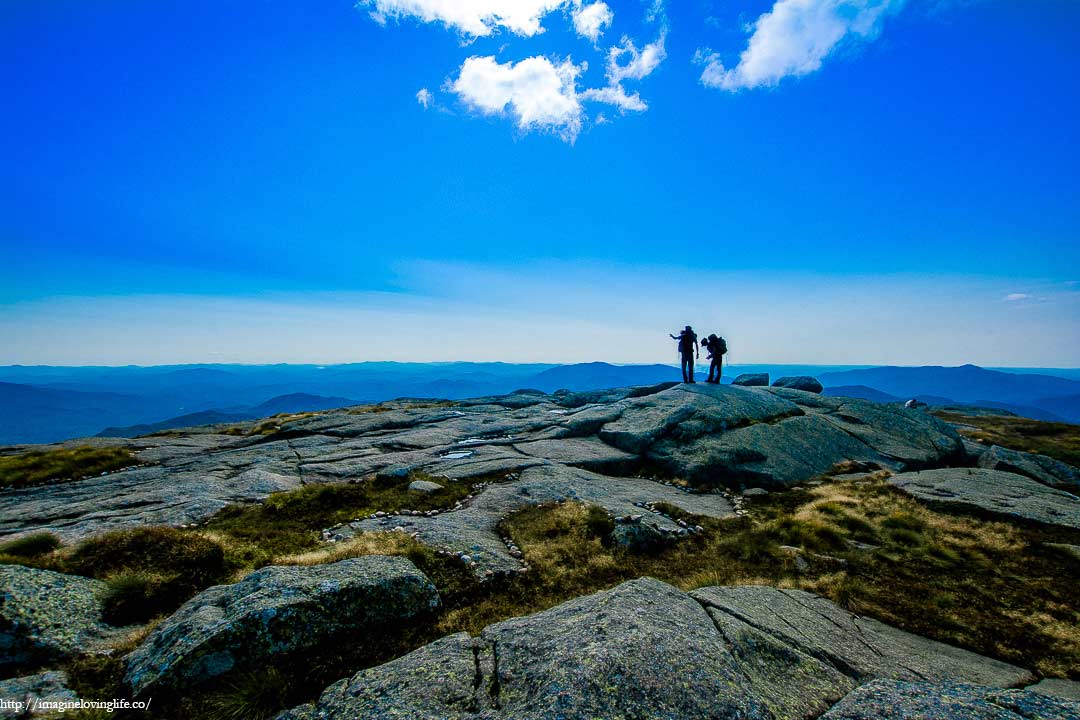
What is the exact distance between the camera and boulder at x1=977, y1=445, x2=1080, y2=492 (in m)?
24.8

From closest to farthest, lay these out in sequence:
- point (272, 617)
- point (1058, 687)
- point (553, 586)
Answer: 1. point (272, 617)
2. point (1058, 687)
3. point (553, 586)

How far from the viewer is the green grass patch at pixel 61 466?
23953mm

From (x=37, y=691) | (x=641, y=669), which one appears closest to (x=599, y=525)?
(x=641, y=669)

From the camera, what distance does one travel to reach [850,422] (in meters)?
33.5

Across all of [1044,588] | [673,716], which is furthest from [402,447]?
[1044,588]

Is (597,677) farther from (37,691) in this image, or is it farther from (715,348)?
(715,348)

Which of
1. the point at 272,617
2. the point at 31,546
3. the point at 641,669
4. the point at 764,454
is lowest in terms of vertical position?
the point at 764,454

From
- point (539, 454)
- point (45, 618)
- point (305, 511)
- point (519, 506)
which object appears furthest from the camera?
point (539, 454)

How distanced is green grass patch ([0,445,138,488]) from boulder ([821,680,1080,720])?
1399 inches

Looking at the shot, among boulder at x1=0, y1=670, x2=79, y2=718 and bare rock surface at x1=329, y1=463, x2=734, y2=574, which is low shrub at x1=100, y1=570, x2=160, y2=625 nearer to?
boulder at x1=0, y1=670, x2=79, y2=718

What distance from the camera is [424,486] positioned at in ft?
66.4

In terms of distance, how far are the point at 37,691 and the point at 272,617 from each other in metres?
3.16

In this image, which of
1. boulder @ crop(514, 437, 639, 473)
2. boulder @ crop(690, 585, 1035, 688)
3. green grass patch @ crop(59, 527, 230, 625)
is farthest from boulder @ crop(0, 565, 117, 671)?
boulder @ crop(514, 437, 639, 473)

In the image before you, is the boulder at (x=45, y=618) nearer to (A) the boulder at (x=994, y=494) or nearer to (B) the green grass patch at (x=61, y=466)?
(B) the green grass patch at (x=61, y=466)
